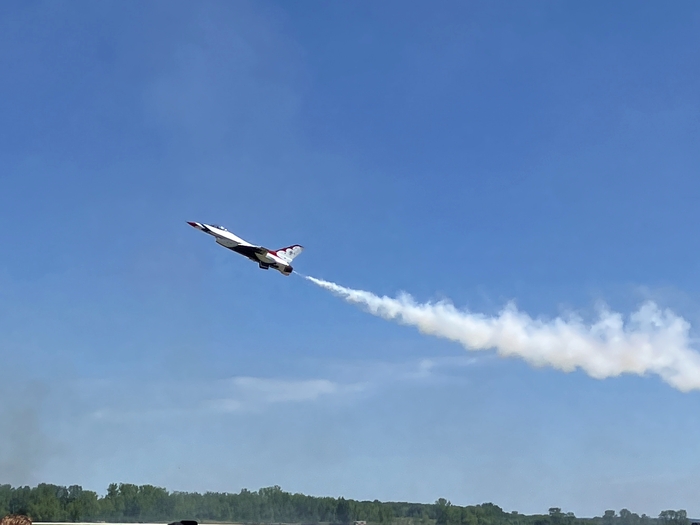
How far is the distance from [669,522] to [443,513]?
47.9 m

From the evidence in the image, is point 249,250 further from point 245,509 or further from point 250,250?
point 245,509

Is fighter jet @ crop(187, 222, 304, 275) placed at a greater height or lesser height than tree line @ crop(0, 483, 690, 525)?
greater

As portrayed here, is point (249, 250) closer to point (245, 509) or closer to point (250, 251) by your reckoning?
point (250, 251)

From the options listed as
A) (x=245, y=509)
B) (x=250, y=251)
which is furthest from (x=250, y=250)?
(x=245, y=509)

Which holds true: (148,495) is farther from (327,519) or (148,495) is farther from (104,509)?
(327,519)

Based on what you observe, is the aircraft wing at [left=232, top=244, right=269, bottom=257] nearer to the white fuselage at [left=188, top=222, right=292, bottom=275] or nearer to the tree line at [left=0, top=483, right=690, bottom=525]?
the white fuselage at [left=188, top=222, right=292, bottom=275]

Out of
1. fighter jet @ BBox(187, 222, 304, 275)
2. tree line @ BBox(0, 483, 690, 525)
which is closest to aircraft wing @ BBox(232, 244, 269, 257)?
fighter jet @ BBox(187, 222, 304, 275)

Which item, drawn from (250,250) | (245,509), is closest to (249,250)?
(250,250)

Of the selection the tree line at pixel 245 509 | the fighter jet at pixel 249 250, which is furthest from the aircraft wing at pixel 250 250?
the tree line at pixel 245 509

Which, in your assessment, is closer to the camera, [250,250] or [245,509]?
[250,250]

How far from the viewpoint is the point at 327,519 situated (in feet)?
543

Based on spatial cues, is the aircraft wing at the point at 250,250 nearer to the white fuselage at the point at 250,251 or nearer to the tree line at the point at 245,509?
the white fuselage at the point at 250,251

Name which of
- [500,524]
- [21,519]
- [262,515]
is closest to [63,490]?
[262,515]

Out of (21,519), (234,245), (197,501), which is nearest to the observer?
(21,519)
